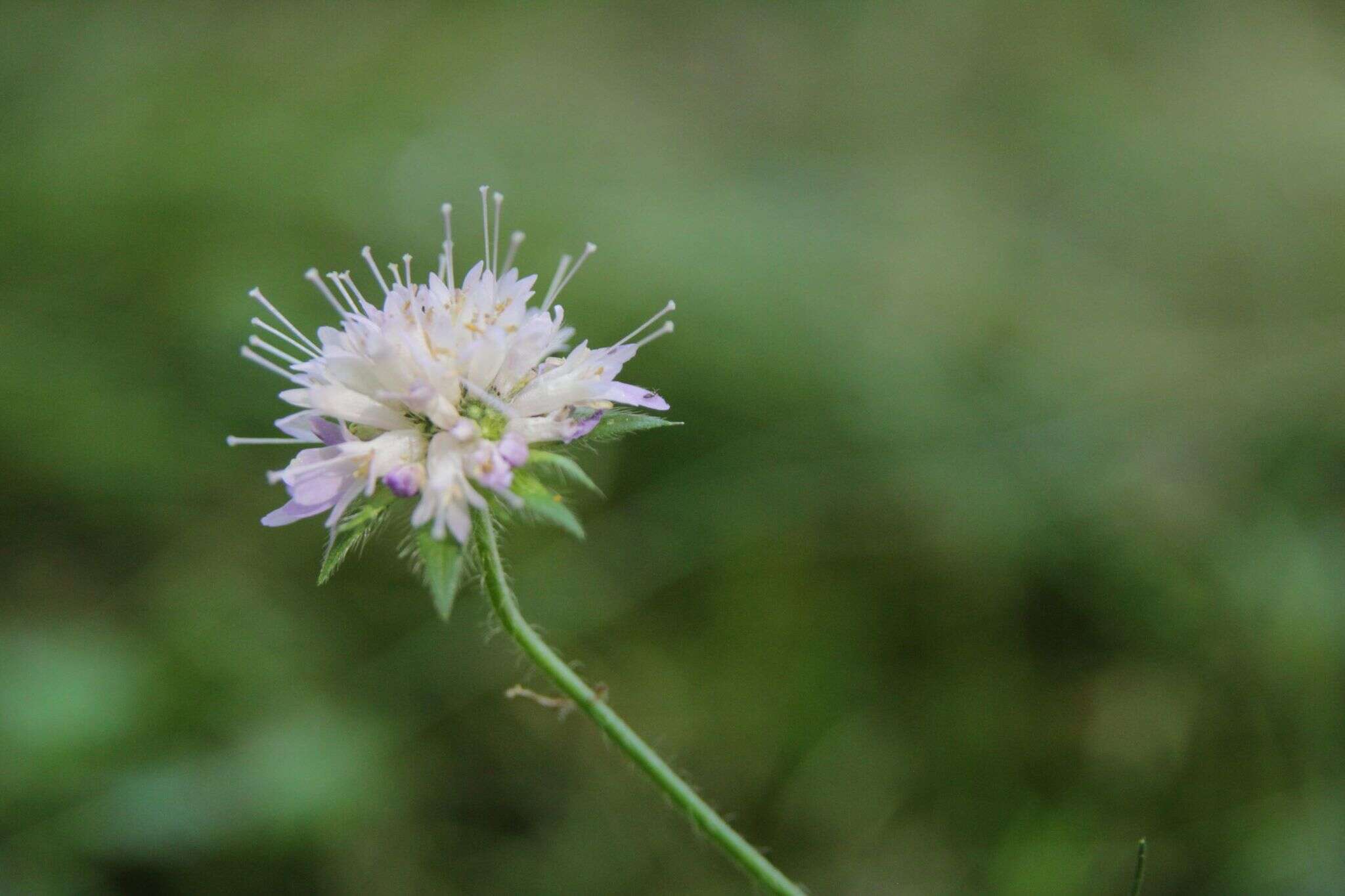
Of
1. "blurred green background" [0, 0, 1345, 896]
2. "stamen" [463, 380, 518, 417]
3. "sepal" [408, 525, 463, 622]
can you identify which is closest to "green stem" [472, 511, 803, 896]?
"sepal" [408, 525, 463, 622]

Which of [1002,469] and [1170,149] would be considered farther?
[1170,149]

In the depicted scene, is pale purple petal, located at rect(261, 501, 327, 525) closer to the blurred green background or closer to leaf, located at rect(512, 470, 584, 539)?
leaf, located at rect(512, 470, 584, 539)

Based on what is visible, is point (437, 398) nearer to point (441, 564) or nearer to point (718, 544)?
point (441, 564)

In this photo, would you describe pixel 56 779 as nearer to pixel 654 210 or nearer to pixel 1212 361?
pixel 654 210

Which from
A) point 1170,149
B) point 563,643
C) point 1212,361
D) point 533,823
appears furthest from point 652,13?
point 533,823

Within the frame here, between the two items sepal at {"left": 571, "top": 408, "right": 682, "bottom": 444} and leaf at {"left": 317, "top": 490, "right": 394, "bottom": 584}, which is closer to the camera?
leaf at {"left": 317, "top": 490, "right": 394, "bottom": 584}

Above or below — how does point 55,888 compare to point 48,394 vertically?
below


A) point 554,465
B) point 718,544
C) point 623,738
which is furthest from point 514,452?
point 718,544
